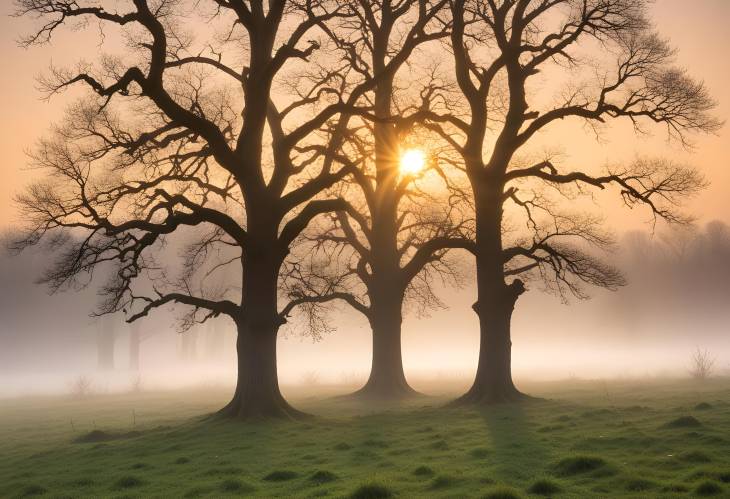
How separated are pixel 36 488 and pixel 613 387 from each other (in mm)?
25709

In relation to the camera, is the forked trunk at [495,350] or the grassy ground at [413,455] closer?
the grassy ground at [413,455]

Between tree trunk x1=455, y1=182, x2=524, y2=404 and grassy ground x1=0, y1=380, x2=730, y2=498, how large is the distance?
4.14ft

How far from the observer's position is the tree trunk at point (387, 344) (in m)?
32.0

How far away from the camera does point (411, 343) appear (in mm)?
107625

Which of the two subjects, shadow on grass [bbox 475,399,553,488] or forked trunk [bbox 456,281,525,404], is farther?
forked trunk [bbox 456,281,525,404]

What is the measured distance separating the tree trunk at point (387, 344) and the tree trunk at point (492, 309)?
21.9 ft

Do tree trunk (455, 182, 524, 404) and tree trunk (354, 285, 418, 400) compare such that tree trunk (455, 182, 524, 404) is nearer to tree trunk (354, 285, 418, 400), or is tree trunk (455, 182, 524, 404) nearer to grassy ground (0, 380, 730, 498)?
grassy ground (0, 380, 730, 498)

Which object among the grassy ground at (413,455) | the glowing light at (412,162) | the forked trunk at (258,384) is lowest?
the grassy ground at (413,455)

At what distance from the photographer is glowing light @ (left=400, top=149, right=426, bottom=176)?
32.3 meters

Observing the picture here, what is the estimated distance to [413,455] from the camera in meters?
16.1

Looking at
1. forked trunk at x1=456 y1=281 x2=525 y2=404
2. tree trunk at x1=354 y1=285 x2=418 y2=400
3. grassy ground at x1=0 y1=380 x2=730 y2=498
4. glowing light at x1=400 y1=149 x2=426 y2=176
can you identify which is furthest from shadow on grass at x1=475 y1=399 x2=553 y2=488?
glowing light at x1=400 y1=149 x2=426 y2=176

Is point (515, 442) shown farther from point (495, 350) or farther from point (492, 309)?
point (492, 309)

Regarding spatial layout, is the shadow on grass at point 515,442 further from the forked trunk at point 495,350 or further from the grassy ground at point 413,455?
the forked trunk at point 495,350

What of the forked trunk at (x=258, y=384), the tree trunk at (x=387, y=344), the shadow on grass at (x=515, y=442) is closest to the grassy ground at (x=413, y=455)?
the shadow on grass at (x=515, y=442)
